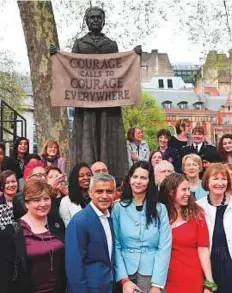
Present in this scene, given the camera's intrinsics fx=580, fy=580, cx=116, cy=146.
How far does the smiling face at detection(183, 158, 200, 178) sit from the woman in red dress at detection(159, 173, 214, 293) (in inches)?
44.6

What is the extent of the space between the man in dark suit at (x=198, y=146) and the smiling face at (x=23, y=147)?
2.26 metres

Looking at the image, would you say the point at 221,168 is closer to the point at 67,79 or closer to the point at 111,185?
the point at 111,185

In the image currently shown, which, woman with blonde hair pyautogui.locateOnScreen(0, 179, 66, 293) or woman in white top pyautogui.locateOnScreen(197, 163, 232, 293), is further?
woman in white top pyautogui.locateOnScreen(197, 163, 232, 293)

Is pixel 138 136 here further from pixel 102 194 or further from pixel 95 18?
pixel 102 194

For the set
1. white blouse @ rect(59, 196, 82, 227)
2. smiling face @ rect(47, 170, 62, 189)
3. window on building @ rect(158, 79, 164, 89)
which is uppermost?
window on building @ rect(158, 79, 164, 89)

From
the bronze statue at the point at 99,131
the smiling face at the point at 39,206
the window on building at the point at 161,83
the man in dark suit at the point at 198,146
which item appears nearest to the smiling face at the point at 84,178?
the smiling face at the point at 39,206

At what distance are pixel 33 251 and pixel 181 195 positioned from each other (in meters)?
1.34

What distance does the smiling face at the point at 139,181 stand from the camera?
4699 millimetres

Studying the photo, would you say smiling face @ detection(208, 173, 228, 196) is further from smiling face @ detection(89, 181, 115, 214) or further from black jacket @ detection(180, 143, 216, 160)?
black jacket @ detection(180, 143, 216, 160)

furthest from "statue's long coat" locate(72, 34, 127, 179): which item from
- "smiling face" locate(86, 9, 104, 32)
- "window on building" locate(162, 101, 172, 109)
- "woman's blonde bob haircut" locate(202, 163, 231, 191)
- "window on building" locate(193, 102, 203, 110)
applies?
"window on building" locate(193, 102, 203, 110)

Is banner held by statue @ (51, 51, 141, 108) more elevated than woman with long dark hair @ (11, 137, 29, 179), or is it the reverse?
banner held by statue @ (51, 51, 141, 108)

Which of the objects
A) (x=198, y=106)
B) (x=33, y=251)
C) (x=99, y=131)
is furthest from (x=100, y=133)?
(x=198, y=106)

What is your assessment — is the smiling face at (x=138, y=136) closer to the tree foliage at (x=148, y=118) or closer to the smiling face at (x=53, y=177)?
the smiling face at (x=53, y=177)

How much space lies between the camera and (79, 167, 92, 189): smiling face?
549 centimetres
